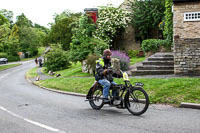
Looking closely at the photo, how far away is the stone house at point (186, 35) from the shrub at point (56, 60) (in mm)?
18183

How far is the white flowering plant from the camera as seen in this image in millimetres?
29250

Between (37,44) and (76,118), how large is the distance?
82.1 meters

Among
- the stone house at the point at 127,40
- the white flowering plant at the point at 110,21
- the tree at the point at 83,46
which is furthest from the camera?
the stone house at the point at 127,40

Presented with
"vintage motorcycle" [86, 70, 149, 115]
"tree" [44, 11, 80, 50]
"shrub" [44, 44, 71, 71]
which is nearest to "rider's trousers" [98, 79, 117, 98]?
"vintage motorcycle" [86, 70, 149, 115]

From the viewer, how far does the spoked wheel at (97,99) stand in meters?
7.49

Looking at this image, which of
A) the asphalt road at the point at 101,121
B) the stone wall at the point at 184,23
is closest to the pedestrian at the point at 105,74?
the asphalt road at the point at 101,121

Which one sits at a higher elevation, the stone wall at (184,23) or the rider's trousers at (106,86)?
the stone wall at (184,23)

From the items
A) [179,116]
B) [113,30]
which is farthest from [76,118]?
[113,30]

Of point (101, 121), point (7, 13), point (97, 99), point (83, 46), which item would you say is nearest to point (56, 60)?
point (83, 46)

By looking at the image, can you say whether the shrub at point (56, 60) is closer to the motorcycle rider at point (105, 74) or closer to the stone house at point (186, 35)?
the stone house at point (186, 35)

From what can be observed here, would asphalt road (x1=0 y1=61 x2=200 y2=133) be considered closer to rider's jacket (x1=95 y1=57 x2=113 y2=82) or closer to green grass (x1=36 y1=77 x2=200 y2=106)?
green grass (x1=36 y1=77 x2=200 y2=106)

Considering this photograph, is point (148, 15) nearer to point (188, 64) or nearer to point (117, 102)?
point (188, 64)

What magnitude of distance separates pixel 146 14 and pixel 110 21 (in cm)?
456

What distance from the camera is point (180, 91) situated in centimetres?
864
